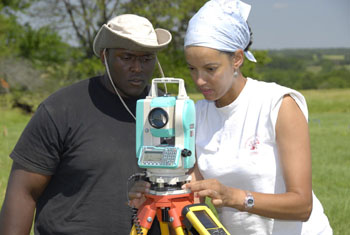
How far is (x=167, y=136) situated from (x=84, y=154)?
1.09 metres

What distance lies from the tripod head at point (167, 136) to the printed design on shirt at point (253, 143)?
399 mm

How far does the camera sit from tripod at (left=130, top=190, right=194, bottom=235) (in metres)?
2.78

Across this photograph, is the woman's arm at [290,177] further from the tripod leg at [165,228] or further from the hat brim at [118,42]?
the hat brim at [118,42]

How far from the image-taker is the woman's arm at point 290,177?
2.80 meters

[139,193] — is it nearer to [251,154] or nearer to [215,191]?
[215,191]

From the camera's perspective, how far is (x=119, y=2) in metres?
36.1

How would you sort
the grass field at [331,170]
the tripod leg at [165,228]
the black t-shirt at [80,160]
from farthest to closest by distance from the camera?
the grass field at [331,170] < the black t-shirt at [80,160] < the tripod leg at [165,228]

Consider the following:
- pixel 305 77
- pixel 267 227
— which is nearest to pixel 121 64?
pixel 267 227

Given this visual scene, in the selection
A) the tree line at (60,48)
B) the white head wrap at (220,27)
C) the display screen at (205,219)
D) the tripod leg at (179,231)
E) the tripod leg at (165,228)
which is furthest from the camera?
the tree line at (60,48)

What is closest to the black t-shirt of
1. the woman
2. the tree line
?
the woman

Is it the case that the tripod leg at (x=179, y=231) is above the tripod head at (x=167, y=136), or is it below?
below

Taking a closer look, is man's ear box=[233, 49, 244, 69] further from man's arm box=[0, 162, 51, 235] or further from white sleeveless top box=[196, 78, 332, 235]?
man's arm box=[0, 162, 51, 235]

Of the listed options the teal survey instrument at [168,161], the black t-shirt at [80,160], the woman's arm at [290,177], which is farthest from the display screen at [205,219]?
the black t-shirt at [80,160]

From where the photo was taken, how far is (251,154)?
3004mm
